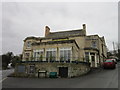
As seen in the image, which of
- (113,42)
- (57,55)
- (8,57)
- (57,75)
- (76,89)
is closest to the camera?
(76,89)

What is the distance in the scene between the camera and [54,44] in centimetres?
1708

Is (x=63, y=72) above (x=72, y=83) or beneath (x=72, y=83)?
above

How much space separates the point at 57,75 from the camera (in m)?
13.7

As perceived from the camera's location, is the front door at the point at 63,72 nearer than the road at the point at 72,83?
No

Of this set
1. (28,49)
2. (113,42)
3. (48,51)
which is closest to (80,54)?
(48,51)

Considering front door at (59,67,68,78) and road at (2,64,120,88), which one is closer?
road at (2,64,120,88)

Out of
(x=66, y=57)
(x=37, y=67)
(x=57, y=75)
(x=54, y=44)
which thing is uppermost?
(x=54, y=44)

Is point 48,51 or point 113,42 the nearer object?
point 48,51

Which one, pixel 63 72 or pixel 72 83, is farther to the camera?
pixel 63 72

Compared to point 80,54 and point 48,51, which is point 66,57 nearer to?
point 48,51

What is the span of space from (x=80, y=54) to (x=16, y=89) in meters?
15.2

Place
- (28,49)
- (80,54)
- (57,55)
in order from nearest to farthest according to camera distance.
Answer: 1. (57,55)
2. (80,54)
3. (28,49)

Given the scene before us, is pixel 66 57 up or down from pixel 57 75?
up

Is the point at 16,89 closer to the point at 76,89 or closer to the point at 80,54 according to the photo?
the point at 76,89
